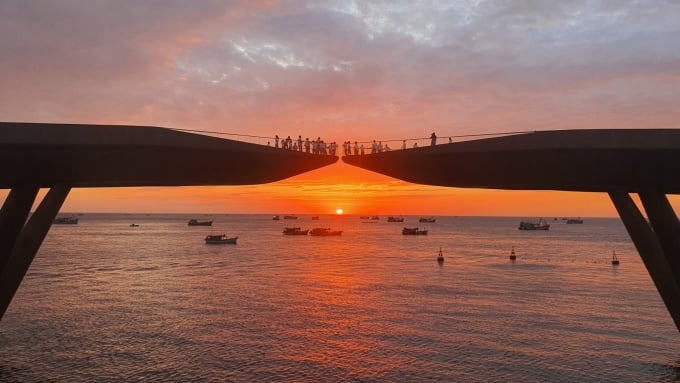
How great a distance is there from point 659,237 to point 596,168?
4708 mm

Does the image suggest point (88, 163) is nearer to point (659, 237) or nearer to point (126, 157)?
point (126, 157)

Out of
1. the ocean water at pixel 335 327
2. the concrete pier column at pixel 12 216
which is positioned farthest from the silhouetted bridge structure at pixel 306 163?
the ocean water at pixel 335 327

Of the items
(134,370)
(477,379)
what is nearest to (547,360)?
(477,379)

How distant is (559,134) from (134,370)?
23.6 m

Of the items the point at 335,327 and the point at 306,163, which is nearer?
the point at 306,163

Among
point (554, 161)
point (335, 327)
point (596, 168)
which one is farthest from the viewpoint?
point (335, 327)

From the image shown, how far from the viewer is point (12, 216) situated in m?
22.1

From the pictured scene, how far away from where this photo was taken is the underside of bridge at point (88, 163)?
1870 cm

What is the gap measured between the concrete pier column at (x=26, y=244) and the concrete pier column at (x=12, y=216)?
0.51 meters

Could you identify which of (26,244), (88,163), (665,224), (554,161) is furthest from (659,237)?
(26,244)

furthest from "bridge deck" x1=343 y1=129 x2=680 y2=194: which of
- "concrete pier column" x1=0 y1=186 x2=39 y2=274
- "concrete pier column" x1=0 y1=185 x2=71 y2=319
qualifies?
"concrete pier column" x1=0 y1=186 x2=39 y2=274

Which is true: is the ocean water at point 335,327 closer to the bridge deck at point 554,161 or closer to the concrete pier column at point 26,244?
the concrete pier column at point 26,244

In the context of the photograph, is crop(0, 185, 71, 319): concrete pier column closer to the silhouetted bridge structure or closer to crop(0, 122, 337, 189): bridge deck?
the silhouetted bridge structure

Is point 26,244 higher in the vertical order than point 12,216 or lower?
lower
